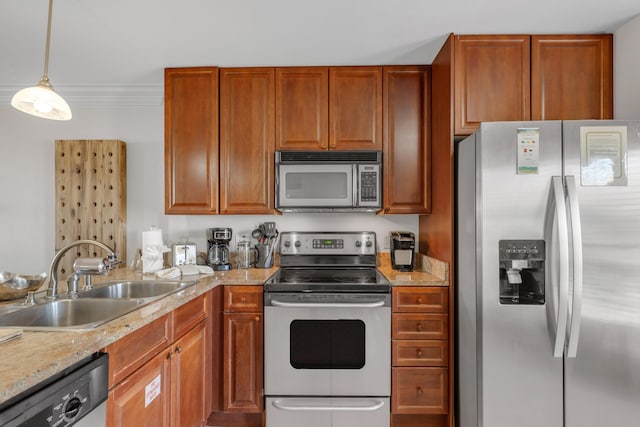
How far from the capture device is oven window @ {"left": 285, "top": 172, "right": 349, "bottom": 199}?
2.35 metres

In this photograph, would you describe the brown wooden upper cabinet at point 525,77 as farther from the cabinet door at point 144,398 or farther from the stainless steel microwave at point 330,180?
the cabinet door at point 144,398

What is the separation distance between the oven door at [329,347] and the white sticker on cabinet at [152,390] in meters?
0.68

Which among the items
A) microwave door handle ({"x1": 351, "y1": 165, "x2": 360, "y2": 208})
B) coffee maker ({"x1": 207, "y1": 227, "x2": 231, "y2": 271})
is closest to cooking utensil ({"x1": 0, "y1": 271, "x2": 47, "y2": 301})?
coffee maker ({"x1": 207, "y1": 227, "x2": 231, "y2": 271})

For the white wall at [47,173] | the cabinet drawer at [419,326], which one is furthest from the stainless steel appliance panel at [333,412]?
the white wall at [47,173]

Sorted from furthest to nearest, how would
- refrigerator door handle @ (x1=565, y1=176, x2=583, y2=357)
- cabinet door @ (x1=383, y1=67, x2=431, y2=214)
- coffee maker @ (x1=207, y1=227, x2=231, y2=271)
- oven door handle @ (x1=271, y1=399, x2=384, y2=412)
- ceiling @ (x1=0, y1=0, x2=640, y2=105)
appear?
coffee maker @ (x1=207, y1=227, x2=231, y2=271) → cabinet door @ (x1=383, y1=67, x2=431, y2=214) → oven door handle @ (x1=271, y1=399, x2=384, y2=412) → ceiling @ (x1=0, y1=0, x2=640, y2=105) → refrigerator door handle @ (x1=565, y1=176, x2=583, y2=357)

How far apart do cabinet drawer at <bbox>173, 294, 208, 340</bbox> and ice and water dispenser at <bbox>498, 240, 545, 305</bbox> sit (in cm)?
155

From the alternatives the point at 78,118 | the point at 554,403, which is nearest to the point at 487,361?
the point at 554,403

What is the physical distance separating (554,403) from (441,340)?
577mm

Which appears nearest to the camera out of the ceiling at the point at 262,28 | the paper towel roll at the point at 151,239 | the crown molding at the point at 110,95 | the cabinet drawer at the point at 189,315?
the cabinet drawer at the point at 189,315

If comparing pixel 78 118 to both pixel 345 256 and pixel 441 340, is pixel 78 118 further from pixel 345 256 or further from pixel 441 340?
pixel 441 340

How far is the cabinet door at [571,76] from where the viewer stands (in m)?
2.01

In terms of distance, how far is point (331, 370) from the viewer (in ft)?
6.53

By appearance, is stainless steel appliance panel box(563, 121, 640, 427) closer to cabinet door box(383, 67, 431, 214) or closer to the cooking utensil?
cabinet door box(383, 67, 431, 214)

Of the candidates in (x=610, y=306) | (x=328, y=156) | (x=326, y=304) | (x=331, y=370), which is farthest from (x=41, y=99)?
(x=610, y=306)
